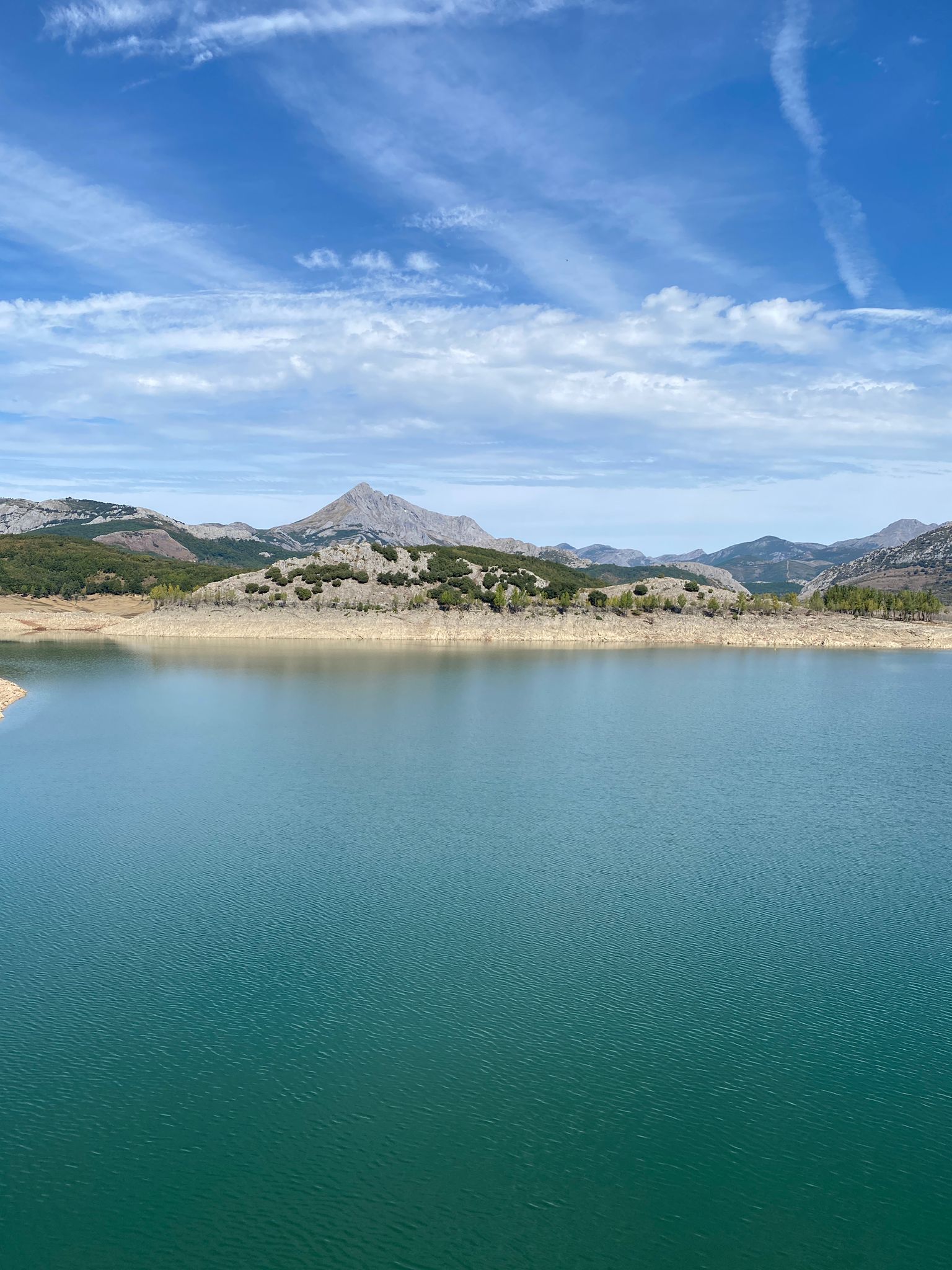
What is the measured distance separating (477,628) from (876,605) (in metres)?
81.4

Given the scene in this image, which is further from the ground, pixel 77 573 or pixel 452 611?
pixel 77 573

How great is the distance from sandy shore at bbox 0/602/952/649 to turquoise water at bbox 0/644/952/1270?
9141 cm

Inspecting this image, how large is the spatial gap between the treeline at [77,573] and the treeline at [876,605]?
122m

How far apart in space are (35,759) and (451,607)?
325 ft

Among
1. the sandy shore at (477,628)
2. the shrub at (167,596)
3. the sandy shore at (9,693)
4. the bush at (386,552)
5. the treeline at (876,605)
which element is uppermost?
the bush at (386,552)

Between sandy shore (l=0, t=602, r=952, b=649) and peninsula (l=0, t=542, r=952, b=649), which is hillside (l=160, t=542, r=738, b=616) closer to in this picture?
peninsula (l=0, t=542, r=952, b=649)

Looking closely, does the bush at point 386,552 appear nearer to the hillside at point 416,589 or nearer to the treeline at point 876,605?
the hillside at point 416,589

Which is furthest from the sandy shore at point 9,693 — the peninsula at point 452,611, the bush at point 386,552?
the bush at point 386,552

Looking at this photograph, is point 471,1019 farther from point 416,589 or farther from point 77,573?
point 77,573

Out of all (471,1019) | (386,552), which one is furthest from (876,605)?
(471,1019)

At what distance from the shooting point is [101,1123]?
1439 cm

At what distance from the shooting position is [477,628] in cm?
13438

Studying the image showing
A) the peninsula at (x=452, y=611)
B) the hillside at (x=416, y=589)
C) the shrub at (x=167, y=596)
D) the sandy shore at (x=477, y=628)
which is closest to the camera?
the sandy shore at (x=477, y=628)

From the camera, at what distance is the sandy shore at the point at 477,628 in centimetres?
13138
